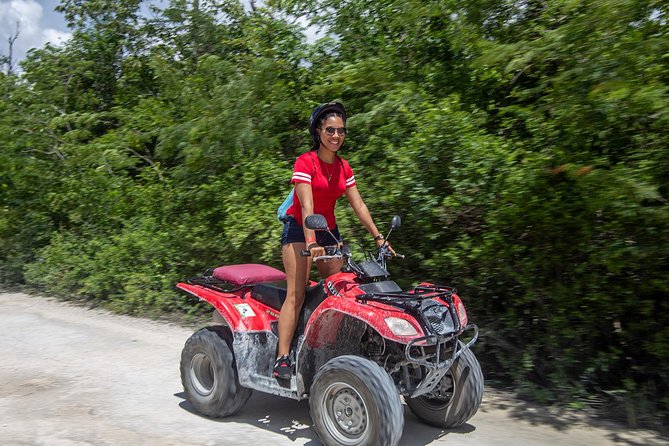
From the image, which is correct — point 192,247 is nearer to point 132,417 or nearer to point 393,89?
point 393,89

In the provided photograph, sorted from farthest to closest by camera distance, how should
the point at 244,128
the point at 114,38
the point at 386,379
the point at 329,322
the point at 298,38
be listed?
the point at 114,38
the point at 298,38
the point at 244,128
the point at 329,322
the point at 386,379

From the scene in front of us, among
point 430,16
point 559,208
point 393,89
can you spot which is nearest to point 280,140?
point 393,89

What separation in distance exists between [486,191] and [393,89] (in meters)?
2.60

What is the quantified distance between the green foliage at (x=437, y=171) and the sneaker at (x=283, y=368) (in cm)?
203

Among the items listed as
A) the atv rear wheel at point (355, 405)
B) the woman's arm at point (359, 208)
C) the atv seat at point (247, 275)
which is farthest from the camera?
the atv seat at point (247, 275)

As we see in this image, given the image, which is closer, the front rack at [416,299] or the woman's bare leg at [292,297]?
the front rack at [416,299]

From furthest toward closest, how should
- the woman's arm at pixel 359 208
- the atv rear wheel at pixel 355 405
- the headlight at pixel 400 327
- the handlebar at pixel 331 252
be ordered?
1. the woman's arm at pixel 359 208
2. the handlebar at pixel 331 252
3. the headlight at pixel 400 327
4. the atv rear wheel at pixel 355 405

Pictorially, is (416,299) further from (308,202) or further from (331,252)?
(308,202)

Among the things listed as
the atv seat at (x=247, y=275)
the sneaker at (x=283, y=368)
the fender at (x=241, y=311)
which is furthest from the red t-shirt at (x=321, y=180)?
the sneaker at (x=283, y=368)

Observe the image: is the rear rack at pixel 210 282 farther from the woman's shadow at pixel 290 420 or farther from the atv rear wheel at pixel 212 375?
the woman's shadow at pixel 290 420

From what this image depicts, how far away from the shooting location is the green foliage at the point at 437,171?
5.41 metres

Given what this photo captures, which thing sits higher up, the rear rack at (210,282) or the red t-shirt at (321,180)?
the red t-shirt at (321,180)

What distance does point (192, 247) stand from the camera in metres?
9.43

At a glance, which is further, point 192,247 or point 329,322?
point 192,247
